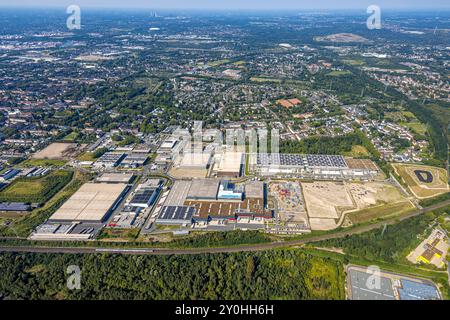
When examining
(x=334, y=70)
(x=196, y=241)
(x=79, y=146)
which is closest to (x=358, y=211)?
(x=196, y=241)

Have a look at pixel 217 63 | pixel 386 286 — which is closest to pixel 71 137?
pixel 386 286

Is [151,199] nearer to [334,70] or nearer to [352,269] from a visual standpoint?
[352,269]

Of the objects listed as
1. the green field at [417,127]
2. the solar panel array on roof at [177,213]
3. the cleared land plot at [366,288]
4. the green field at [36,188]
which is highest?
the green field at [417,127]

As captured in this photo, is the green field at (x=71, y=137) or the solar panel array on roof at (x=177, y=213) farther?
the green field at (x=71, y=137)

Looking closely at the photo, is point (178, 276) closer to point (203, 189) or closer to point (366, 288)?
point (203, 189)

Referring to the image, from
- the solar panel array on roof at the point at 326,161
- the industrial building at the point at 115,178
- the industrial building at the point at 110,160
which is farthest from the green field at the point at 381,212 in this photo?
the industrial building at the point at 110,160

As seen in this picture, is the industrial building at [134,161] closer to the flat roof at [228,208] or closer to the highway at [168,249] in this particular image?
the flat roof at [228,208]
